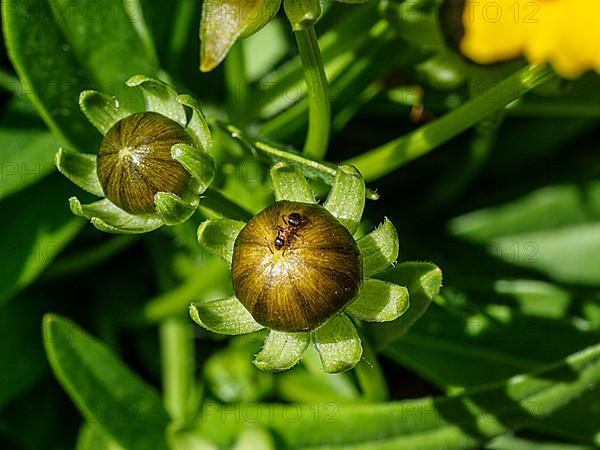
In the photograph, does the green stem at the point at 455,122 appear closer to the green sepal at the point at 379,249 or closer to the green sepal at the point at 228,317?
the green sepal at the point at 379,249

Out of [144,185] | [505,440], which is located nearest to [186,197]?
[144,185]

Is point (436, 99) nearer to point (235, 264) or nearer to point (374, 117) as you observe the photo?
point (374, 117)

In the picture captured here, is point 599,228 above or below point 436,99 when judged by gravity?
below

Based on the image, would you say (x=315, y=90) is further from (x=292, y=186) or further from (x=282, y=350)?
(x=282, y=350)

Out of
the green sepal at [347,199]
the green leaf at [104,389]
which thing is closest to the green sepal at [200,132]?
the green sepal at [347,199]

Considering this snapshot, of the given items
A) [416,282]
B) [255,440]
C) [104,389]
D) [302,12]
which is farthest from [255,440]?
[302,12]
